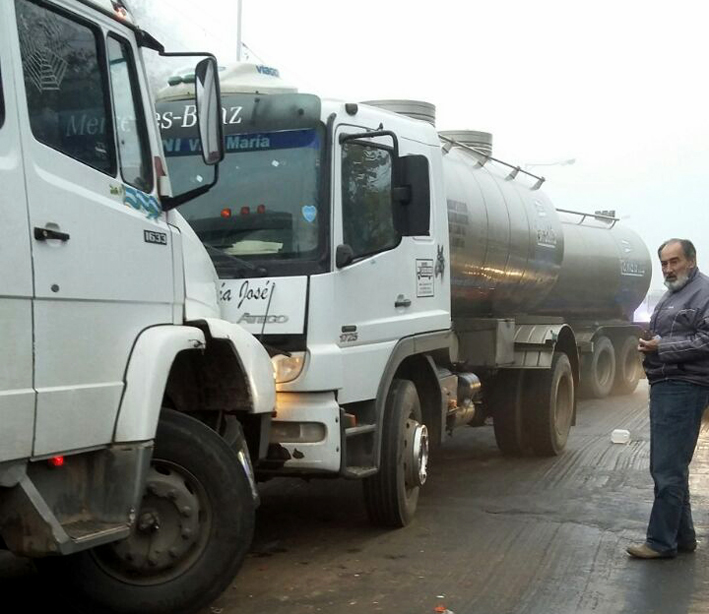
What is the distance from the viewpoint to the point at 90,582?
4270 mm

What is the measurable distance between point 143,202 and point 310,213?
165cm

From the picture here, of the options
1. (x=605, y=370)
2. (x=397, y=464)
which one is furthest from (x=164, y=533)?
(x=605, y=370)

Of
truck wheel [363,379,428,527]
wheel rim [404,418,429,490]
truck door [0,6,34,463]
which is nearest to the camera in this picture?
truck door [0,6,34,463]

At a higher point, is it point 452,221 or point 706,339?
point 452,221

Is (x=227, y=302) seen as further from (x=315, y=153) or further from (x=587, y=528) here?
(x=587, y=528)

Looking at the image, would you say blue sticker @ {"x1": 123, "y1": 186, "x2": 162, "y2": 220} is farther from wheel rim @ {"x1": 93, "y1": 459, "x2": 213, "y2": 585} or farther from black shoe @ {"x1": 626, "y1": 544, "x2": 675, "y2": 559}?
black shoe @ {"x1": 626, "y1": 544, "x2": 675, "y2": 559}

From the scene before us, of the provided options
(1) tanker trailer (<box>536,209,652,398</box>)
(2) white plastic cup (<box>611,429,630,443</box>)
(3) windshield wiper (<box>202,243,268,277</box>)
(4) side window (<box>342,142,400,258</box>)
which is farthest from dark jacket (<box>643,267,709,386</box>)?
(1) tanker trailer (<box>536,209,652,398</box>)

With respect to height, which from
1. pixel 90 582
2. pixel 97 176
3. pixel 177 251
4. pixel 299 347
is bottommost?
pixel 90 582

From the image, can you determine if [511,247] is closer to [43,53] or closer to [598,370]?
[43,53]

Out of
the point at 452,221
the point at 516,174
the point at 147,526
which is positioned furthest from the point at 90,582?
the point at 516,174

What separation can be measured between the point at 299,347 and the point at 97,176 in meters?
1.97

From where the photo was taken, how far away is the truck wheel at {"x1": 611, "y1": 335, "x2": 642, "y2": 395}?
16.5 m

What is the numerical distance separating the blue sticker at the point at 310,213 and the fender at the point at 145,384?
5.88ft

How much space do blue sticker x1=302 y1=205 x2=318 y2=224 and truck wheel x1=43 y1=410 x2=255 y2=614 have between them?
1.79 meters
